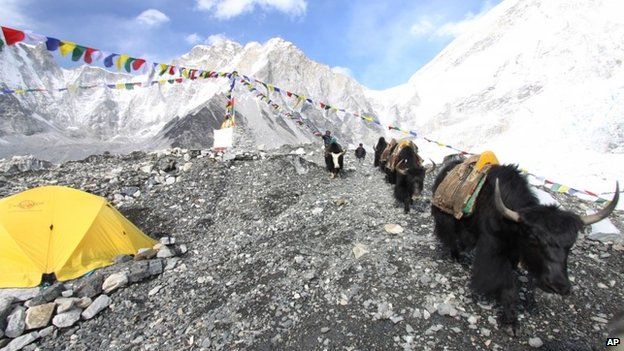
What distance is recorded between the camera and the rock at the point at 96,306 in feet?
17.0

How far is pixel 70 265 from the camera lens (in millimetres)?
6133

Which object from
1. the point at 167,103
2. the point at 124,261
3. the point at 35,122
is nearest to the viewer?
the point at 124,261

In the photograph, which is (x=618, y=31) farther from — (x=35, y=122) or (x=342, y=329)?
(x=35, y=122)

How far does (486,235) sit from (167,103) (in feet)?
528

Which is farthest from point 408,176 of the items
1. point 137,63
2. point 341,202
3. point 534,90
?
point 534,90

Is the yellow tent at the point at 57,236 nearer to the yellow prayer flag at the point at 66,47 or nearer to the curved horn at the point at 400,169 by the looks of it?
the yellow prayer flag at the point at 66,47

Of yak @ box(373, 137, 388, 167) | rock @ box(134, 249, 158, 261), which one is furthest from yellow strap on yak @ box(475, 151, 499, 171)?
yak @ box(373, 137, 388, 167)

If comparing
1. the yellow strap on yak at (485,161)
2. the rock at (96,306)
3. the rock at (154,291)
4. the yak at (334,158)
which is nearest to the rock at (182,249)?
the rock at (154,291)

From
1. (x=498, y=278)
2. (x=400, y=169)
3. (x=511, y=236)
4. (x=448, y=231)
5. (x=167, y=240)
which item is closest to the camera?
(x=511, y=236)

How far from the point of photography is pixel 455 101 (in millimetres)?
100750

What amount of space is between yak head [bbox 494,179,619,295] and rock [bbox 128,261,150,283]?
5280 millimetres

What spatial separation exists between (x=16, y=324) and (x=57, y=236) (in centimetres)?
175

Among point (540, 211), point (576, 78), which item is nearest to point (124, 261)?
point (540, 211)

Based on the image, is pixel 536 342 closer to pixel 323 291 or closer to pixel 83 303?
pixel 323 291
